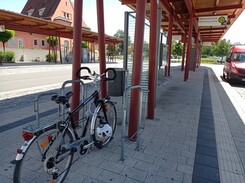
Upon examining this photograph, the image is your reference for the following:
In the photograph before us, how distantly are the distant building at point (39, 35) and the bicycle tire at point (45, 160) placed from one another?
28.8 metres

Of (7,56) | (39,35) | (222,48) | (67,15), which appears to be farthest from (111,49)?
(222,48)

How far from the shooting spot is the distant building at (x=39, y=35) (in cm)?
2947

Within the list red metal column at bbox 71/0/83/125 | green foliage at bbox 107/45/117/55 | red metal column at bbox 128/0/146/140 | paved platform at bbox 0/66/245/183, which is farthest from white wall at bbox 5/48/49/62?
red metal column at bbox 128/0/146/140

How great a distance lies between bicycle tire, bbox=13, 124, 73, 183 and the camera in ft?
6.52

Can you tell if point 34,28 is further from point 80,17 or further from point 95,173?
point 95,173

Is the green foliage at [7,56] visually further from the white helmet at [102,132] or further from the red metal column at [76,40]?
the white helmet at [102,132]

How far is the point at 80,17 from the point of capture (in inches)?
144

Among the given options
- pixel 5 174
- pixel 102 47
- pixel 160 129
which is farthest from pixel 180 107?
pixel 5 174

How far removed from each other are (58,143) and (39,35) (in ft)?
122

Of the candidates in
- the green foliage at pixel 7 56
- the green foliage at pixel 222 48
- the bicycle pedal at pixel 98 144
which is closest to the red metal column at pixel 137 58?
the bicycle pedal at pixel 98 144

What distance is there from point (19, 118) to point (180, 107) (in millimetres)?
4423

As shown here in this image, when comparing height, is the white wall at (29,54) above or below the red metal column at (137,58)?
above

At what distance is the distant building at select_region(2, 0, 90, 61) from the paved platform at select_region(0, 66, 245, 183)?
27491mm

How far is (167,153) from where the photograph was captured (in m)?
3.14
